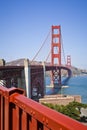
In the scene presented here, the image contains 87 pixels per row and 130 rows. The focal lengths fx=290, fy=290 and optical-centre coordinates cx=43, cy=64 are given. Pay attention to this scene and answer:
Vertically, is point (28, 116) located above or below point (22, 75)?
above

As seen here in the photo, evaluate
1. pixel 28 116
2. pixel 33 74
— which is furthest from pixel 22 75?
pixel 28 116

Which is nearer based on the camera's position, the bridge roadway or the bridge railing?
the bridge railing

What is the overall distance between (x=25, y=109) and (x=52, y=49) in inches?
2867

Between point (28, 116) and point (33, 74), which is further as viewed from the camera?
point (33, 74)

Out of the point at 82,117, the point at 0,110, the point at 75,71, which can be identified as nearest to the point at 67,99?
the point at 82,117

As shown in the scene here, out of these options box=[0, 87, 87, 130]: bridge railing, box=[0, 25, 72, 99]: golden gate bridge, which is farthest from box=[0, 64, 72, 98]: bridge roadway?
box=[0, 87, 87, 130]: bridge railing

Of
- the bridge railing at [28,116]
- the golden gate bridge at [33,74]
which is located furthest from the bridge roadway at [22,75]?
the bridge railing at [28,116]

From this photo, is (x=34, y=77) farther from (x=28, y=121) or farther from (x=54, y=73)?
(x=28, y=121)

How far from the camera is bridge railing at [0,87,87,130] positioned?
1640 millimetres

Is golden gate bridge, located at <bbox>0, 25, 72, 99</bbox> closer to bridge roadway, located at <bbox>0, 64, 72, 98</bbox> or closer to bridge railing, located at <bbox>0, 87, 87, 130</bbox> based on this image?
bridge roadway, located at <bbox>0, 64, 72, 98</bbox>

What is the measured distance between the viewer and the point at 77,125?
59.8 inches

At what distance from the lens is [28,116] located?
2.36 meters

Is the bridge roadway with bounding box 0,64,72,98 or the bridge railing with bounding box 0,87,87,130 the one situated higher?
the bridge railing with bounding box 0,87,87,130

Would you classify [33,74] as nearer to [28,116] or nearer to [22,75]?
[22,75]
